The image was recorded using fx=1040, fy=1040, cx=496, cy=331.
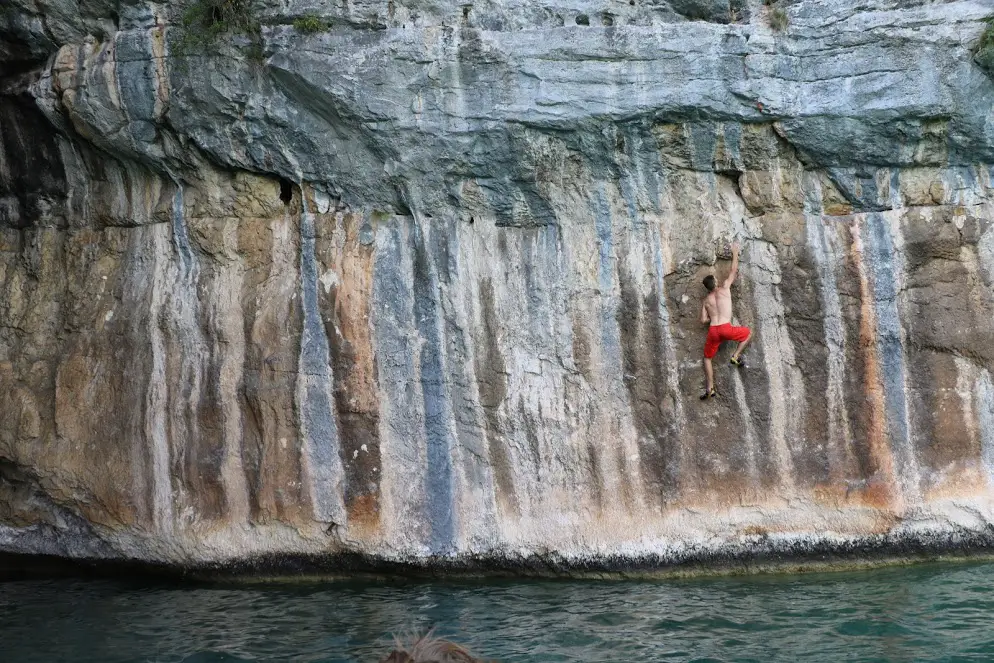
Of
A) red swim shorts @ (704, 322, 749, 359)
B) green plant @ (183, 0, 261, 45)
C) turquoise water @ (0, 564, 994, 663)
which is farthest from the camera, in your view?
red swim shorts @ (704, 322, 749, 359)

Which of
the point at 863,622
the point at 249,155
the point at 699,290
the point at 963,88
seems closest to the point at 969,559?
the point at 863,622

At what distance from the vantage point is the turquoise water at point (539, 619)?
7641 millimetres

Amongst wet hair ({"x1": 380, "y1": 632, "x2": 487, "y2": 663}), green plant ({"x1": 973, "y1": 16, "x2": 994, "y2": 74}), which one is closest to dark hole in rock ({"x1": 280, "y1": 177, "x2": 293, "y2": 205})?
green plant ({"x1": 973, "y1": 16, "x2": 994, "y2": 74})

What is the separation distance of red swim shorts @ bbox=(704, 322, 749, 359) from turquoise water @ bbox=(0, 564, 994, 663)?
6.97 feet

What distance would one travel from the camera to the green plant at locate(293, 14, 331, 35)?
9.51 meters

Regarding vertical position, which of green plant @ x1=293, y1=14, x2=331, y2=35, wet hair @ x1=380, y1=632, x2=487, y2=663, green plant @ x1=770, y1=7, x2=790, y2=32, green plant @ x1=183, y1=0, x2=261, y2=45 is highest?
green plant @ x1=183, y1=0, x2=261, y2=45

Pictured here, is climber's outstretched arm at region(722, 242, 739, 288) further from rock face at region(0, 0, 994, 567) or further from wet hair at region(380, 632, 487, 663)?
wet hair at region(380, 632, 487, 663)

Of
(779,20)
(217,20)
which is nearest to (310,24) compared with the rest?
(217,20)

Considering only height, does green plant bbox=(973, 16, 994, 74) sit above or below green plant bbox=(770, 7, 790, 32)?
below

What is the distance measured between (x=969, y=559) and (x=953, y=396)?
→ 1495mm

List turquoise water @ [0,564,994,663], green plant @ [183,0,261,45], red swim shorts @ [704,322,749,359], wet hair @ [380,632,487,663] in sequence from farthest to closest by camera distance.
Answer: red swim shorts @ [704,322,749,359], green plant @ [183,0,261,45], turquoise water @ [0,564,994,663], wet hair @ [380,632,487,663]

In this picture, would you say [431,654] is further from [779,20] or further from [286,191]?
[779,20]

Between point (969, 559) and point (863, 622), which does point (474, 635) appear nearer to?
point (863, 622)

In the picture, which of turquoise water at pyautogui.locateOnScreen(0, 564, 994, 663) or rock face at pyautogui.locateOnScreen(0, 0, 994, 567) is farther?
rock face at pyautogui.locateOnScreen(0, 0, 994, 567)
